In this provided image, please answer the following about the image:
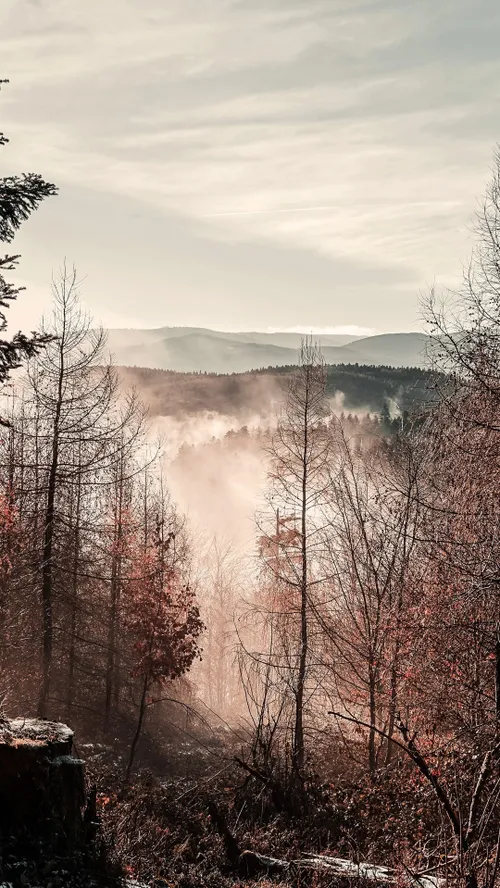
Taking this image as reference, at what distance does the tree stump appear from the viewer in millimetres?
6820

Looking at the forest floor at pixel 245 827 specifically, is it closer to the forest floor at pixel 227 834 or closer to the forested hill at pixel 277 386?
the forest floor at pixel 227 834

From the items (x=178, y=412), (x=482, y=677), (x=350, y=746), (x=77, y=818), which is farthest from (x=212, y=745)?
(x=178, y=412)

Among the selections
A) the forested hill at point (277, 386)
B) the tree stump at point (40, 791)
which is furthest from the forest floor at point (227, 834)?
the forested hill at point (277, 386)

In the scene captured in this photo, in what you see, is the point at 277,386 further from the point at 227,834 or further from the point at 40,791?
the point at 40,791

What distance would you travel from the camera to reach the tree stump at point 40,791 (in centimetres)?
682

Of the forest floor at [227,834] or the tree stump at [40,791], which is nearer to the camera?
the tree stump at [40,791]

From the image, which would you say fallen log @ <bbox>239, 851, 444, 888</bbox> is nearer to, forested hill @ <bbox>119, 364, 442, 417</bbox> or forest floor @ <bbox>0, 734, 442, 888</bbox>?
forest floor @ <bbox>0, 734, 442, 888</bbox>

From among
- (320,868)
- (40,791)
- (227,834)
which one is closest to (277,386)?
(227,834)

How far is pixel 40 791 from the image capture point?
705 centimetres

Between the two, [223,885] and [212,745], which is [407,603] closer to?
[223,885]

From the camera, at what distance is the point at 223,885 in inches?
325

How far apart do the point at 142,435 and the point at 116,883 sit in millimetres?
23053

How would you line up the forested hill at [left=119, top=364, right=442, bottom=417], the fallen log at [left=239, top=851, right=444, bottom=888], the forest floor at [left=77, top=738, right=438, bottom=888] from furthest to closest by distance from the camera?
1. the forested hill at [left=119, top=364, right=442, bottom=417]
2. the forest floor at [left=77, top=738, right=438, bottom=888]
3. the fallen log at [left=239, top=851, right=444, bottom=888]

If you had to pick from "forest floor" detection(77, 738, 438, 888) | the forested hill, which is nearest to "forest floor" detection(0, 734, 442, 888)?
"forest floor" detection(77, 738, 438, 888)
